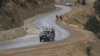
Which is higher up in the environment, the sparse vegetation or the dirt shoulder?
the dirt shoulder


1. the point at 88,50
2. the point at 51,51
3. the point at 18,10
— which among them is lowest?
the point at 88,50

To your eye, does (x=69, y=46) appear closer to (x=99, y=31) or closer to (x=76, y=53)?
(x=76, y=53)

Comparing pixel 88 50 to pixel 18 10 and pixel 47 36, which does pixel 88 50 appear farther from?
pixel 18 10

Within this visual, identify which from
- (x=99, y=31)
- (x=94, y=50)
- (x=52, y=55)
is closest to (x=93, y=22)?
(x=99, y=31)

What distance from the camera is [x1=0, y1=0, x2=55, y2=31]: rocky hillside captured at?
2785 inches

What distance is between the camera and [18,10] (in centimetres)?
9200

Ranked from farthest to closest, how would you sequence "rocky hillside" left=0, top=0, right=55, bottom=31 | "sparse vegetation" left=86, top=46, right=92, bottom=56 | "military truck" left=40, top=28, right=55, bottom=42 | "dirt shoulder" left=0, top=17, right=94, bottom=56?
1. "rocky hillside" left=0, top=0, right=55, bottom=31
2. "military truck" left=40, top=28, right=55, bottom=42
3. "sparse vegetation" left=86, top=46, right=92, bottom=56
4. "dirt shoulder" left=0, top=17, right=94, bottom=56

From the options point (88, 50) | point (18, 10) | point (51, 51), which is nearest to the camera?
point (51, 51)

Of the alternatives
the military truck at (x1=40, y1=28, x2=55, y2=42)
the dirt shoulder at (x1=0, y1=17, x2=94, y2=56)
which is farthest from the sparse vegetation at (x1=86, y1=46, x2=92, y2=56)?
the military truck at (x1=40, y1=28, x2=55, y2=42)

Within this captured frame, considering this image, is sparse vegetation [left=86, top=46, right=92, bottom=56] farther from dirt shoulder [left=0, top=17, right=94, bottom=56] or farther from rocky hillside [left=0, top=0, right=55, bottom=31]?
rocky hillside [left=0, top=0, right=55, bottom=31]

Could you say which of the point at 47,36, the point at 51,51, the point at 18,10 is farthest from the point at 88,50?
the point at 18,10

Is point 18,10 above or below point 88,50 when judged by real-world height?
above

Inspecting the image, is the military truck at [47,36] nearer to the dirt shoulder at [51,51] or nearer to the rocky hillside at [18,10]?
the dirt shoulder at [51,51]

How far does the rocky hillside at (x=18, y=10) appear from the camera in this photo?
232 ft
